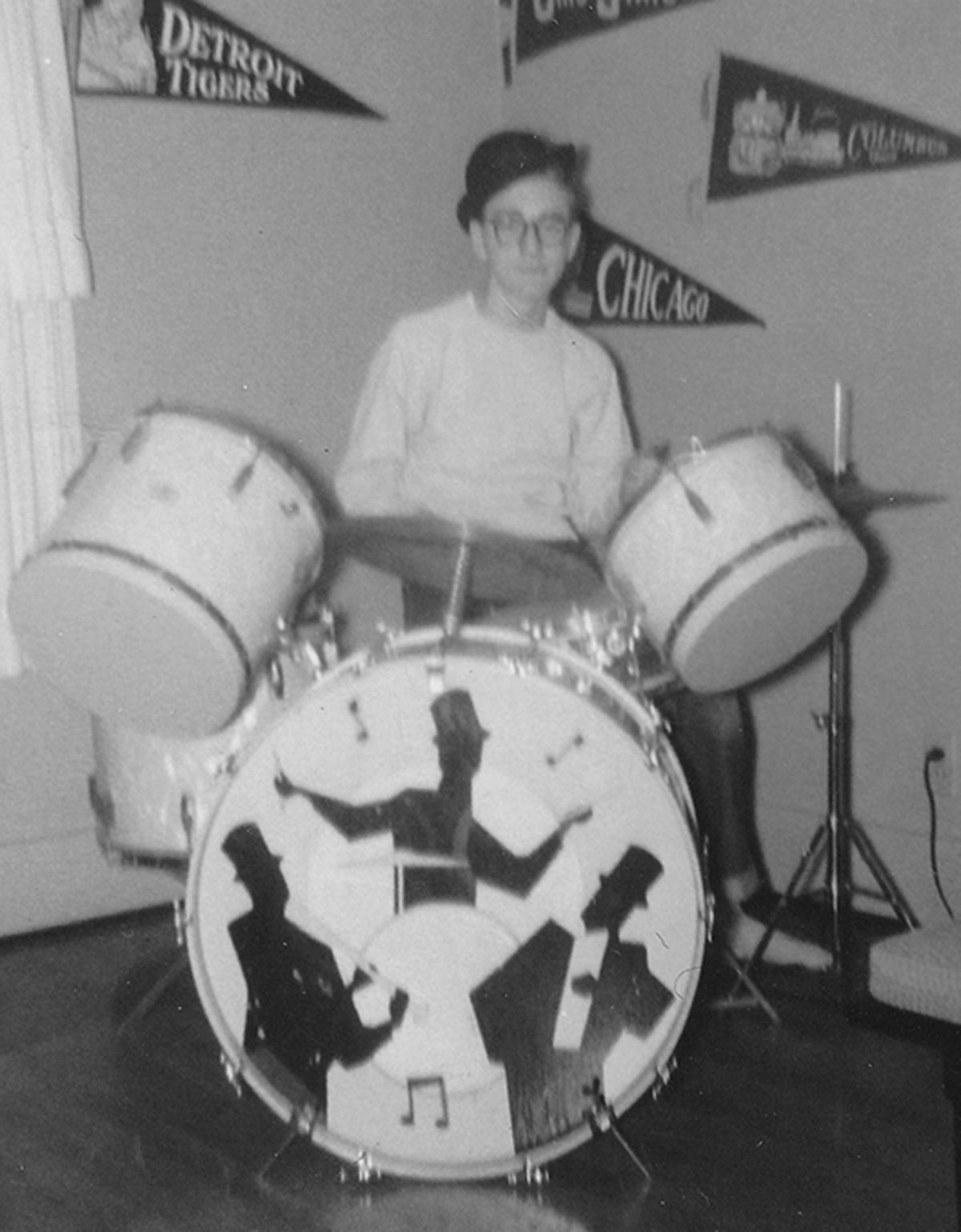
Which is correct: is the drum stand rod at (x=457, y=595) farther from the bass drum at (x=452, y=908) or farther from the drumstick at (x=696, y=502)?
the drumstick at (x=696, y=502)

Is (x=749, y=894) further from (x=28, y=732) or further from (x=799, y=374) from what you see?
(x=28, y=732)

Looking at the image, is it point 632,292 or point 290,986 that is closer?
point 290,986

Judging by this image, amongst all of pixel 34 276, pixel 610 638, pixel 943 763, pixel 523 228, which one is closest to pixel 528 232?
pixel 523 228

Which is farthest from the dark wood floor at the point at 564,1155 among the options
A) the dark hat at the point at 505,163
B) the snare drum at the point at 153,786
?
the dark hat at the point at 505,163

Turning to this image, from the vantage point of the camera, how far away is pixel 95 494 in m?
1.77

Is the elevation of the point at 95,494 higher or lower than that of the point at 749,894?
higher

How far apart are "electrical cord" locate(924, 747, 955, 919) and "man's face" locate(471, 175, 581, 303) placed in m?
1.25

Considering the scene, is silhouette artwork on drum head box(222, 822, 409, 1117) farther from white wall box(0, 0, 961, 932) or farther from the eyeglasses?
white wall box(0, 0, 961, 932)

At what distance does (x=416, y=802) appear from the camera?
1.75 m

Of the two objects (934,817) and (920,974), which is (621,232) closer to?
(934,817)

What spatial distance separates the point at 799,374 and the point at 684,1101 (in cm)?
154

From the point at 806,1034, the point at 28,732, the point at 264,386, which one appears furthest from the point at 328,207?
the point at 806,1034

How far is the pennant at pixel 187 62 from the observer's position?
286 centimetres

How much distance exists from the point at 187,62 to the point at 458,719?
1.94 meters
